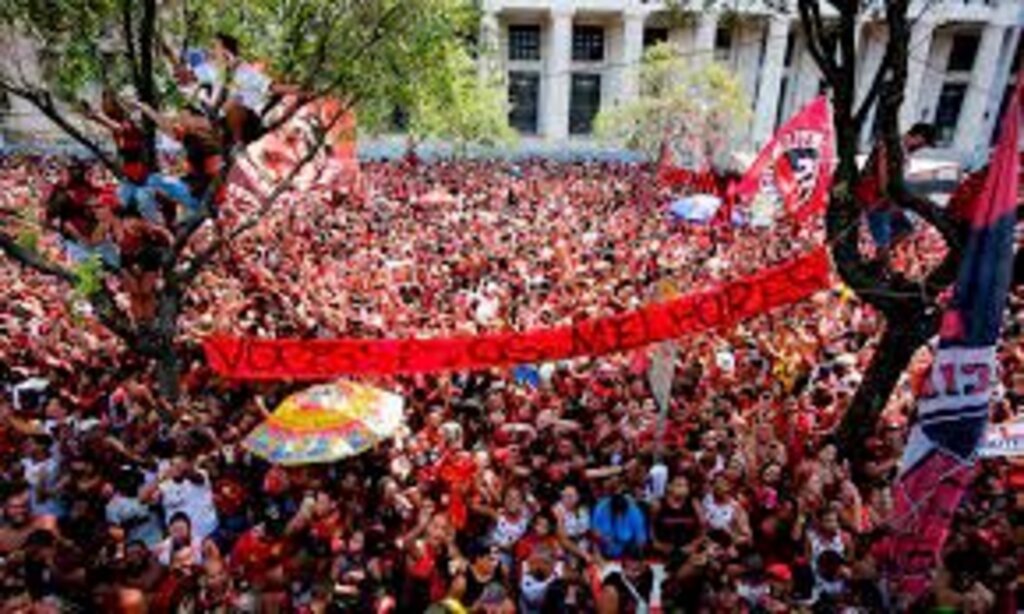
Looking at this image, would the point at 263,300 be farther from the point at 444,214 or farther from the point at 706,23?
the point at 706,23

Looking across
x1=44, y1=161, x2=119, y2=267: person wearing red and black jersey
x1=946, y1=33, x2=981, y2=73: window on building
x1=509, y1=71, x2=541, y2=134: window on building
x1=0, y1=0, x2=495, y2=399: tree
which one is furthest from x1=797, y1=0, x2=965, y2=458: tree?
x1=946, y1=33, x2=981, y2=73: window on building

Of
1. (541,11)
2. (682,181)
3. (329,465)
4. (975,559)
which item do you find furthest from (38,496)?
(541,11)

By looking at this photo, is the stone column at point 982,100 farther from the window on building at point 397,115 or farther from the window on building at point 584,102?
the window on building at point 397,115

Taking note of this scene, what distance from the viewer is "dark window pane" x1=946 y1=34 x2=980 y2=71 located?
44875mm

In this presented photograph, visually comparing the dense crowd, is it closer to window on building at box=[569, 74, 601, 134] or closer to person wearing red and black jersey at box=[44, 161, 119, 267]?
person wearing red and black jersey at box=[44, 161, 119, 267]

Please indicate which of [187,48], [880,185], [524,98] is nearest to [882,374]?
[880,185]

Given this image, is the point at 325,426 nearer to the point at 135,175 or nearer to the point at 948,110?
the point at 135,175

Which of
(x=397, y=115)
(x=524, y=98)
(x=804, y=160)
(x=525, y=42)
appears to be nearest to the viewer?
(x=804, y=160)

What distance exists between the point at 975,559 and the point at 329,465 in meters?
5.16

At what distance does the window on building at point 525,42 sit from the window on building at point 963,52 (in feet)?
76.4

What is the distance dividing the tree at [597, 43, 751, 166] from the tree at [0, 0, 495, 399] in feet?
76.3

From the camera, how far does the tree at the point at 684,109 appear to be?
30.6m

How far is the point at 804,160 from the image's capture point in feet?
42.4

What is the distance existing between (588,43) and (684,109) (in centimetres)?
1601
